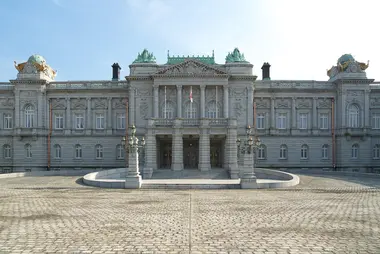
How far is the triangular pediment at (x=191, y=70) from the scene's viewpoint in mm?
56750

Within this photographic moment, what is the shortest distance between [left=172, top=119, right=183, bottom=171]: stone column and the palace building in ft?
30.3

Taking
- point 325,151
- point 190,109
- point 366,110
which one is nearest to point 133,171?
point 190,109

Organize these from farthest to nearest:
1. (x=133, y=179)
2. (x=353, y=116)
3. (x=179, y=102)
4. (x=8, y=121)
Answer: (x=8, y=121), (x=353, y=116), (x=179, y=102), (x=133, y=179)

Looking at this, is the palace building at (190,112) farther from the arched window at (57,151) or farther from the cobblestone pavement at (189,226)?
the cobblestone pavement at (189,226)

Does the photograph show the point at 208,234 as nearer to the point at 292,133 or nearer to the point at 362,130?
the point at 292,133

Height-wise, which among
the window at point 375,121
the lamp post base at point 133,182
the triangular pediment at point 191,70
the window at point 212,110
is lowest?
the lamp post base at point 133,182

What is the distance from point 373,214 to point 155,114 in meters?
42.7

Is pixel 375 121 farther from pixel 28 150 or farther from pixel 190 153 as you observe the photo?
pixel 28 150

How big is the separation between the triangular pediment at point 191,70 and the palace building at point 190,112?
0.56ft

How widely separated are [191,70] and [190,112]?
7.20 m

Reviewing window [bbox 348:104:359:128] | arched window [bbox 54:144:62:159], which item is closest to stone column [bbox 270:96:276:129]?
window [bbox 348:104:359:128]

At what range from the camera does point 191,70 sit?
188 ft

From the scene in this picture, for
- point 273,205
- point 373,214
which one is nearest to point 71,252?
point 273,205

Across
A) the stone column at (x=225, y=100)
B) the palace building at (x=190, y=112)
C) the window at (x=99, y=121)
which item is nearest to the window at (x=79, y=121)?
the palace building at (x=190, y=112)
